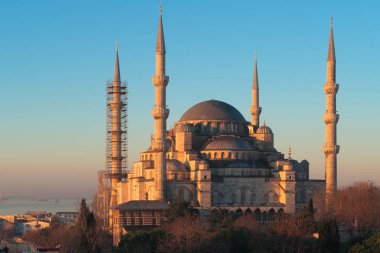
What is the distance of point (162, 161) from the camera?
57.4 meters

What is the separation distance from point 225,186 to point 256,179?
263 centimetres

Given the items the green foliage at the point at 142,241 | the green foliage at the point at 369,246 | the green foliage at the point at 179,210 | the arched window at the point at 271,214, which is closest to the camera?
the green foliage at the point at 369,246

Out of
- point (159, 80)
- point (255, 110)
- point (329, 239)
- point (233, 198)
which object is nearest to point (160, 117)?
point (159, 80)

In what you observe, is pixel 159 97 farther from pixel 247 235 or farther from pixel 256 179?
pixel 247 235


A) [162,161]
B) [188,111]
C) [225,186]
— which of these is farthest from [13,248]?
[188,111]

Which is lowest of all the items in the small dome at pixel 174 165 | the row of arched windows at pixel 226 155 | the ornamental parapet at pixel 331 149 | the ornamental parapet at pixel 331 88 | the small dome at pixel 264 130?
the small dome at pixel 174 165

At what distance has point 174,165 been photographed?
6056 centimetres

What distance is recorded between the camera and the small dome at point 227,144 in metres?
63.3

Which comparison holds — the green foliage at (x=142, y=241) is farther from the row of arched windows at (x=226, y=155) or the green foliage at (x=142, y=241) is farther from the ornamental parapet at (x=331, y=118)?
the ornamental parapet at (x=331, y=118)

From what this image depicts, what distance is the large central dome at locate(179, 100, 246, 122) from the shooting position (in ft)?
220

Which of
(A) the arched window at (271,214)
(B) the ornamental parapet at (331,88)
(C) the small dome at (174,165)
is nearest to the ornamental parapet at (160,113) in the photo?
(C) the small dome at (174,165)

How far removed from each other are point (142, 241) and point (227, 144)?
72.8 feet

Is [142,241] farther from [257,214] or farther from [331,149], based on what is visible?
[331,149]

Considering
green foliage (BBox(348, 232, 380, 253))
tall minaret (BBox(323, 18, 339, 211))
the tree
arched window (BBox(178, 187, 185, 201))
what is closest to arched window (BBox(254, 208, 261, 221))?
tall minaret (BBox(323, 18, 339, 211))
